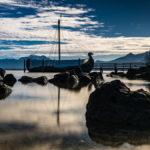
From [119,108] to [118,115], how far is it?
0.26 m

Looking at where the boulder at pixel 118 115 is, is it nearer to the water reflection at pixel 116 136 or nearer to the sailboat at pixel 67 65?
the water reflection at pixel 116 136

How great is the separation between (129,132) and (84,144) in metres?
1.78

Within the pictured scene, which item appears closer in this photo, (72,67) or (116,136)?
(116,136)

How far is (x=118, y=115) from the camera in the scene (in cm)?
789

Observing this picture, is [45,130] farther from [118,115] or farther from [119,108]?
[119,108]

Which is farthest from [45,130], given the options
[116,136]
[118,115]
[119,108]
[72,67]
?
[72,67]

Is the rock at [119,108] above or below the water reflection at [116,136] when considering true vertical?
above

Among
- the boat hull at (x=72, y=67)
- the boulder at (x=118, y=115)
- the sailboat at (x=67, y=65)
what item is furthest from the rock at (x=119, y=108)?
the boat hull at (x=72, y=67)

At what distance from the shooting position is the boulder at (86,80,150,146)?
642 cm

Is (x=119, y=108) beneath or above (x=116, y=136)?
above

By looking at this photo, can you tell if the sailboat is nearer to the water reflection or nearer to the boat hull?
the boat hull

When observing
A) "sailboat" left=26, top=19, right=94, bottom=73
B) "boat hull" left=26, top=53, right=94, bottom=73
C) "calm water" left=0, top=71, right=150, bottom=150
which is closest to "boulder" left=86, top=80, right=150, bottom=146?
"calm water" left=0, top=71, right=150, bottom=150

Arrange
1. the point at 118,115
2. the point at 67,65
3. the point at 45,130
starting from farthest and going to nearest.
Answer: the point at 67,65 → the point at 118,115 → the point at 45,130

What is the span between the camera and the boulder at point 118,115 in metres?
6.42
